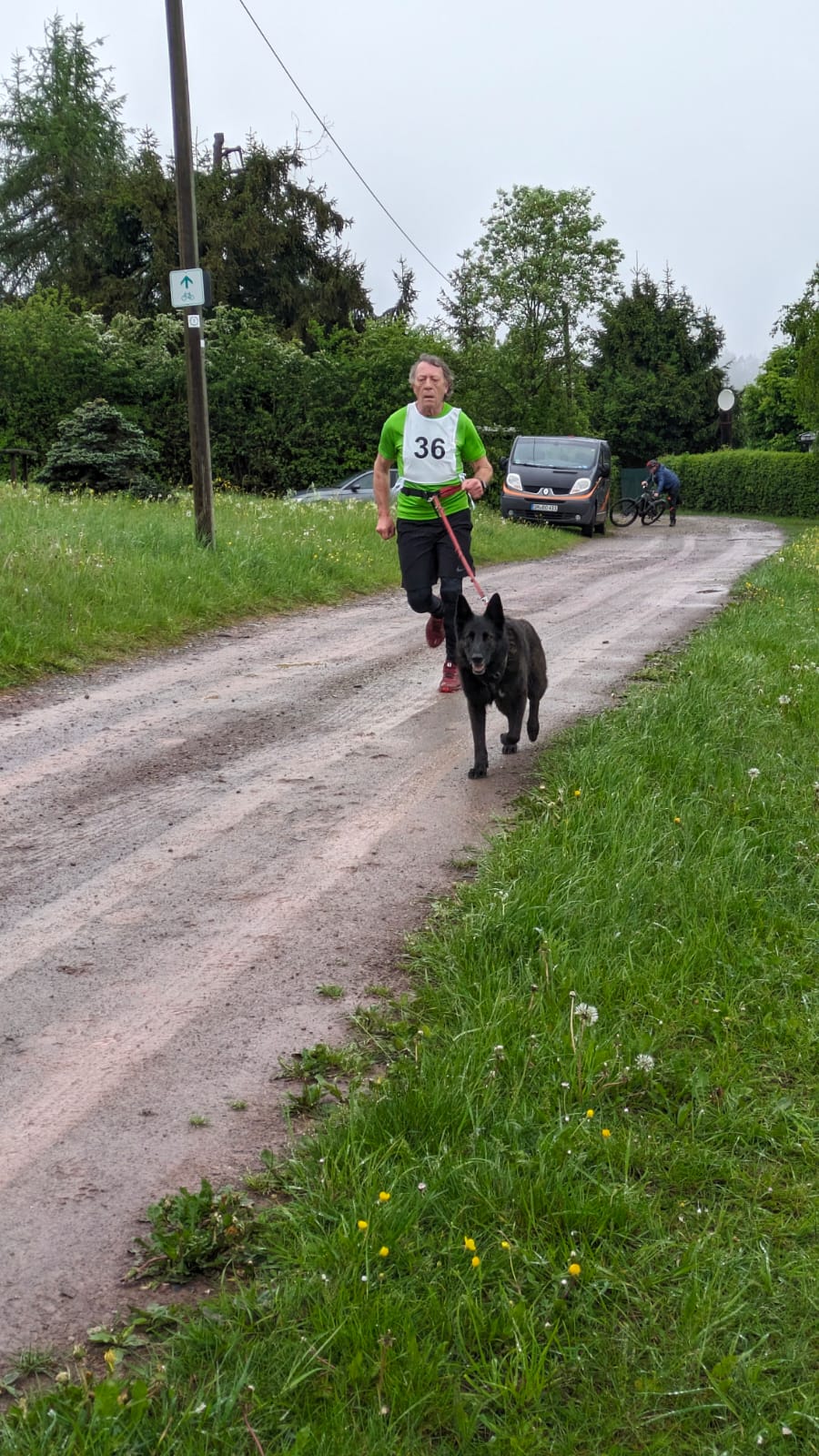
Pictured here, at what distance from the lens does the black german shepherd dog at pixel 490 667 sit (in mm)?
6148

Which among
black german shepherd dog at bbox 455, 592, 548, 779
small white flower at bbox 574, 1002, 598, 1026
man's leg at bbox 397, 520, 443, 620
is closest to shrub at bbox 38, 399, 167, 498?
man's leg at bbox 397, 520, 443, 620

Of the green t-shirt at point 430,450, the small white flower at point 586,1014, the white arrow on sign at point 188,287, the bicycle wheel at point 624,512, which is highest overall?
the white arrow on sign at point 188,287

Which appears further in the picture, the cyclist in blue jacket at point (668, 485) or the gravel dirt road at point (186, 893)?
the cyclist in blue jacket at point (668, 485)

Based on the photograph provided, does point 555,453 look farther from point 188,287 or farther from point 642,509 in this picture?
point 188,287

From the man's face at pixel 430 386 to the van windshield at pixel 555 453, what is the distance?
18929 millimetres

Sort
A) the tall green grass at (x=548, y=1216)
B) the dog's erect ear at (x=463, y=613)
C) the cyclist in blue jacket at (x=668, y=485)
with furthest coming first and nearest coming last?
the cyclist in blue jacket at (x=668, y=485) < the dog's erect ear at (x=463, y=613) < the tall green grass at (x=548, y=1216)

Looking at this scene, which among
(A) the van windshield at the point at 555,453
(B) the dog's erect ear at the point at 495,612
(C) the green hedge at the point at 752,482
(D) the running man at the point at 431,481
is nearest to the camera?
(B) the dog's erect ear at the point at 495,612

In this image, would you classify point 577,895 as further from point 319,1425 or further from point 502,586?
point 502,586

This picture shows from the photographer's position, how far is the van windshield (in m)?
26.3

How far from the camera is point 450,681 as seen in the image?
8219mm

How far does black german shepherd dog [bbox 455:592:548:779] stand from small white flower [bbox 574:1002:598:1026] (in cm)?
281

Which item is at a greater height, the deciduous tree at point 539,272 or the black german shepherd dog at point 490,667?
the deciduous tree at point 539,272

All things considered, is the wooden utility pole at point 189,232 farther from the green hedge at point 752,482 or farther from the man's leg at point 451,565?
the green hedge at point 752,482

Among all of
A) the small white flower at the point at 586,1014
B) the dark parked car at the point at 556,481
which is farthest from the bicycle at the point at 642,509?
the small white flower at the point at 586,1014
